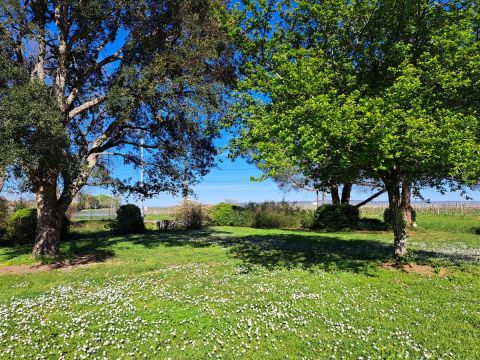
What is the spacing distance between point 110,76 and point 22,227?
9.52 m

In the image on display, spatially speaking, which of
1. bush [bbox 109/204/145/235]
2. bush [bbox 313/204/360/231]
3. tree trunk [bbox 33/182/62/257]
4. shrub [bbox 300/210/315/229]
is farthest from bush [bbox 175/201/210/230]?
tree trunk [bbox 33/182/62/257]

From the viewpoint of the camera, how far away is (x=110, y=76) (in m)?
14.4

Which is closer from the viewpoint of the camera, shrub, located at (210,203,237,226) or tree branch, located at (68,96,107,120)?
tree branch, located at (68,96,107,120)

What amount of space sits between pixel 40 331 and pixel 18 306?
1682 millimetres

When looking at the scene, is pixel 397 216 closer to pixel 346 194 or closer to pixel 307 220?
pixel 307 220

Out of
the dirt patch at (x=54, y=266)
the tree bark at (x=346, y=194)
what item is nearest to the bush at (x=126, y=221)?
the dirt patch at (x=54, y=266)

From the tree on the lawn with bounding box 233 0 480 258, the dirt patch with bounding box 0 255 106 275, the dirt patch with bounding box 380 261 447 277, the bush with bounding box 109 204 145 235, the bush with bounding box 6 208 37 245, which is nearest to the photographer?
the tree on the lawn with bounding box 233 0 480 258

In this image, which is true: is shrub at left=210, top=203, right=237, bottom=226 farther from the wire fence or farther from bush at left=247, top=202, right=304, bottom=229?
the wire fence

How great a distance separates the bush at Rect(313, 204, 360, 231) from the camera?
2341 cm

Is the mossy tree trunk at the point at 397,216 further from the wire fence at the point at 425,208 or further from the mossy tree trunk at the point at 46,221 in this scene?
the wire fence at the point at 425,208

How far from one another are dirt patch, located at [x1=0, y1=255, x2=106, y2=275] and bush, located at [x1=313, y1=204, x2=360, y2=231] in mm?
16162

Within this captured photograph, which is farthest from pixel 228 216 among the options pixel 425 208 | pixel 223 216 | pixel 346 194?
pixel 425 208

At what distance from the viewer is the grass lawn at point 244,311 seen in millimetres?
4879

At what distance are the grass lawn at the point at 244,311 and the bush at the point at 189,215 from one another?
1565 centimetres
